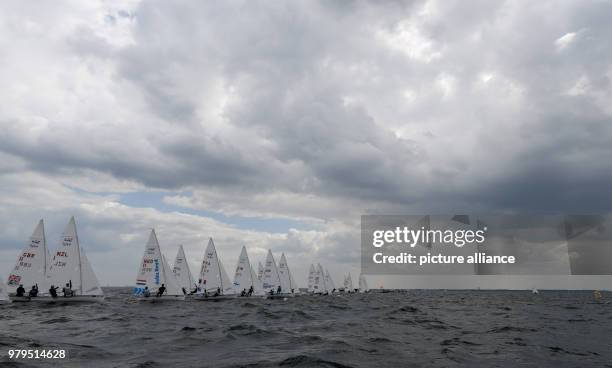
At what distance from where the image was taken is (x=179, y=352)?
18328mm

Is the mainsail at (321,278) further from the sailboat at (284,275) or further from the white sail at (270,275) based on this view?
the white sail at (270,275)

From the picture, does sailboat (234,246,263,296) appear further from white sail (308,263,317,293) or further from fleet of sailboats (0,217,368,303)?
white sail (308,263,317,293)

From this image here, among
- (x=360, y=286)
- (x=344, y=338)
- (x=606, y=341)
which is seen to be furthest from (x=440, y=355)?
(x=360, y=286)

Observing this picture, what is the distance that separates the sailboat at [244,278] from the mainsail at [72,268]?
2765 cm

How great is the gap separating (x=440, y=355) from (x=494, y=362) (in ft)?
6.97

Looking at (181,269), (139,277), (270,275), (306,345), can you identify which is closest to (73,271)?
(139,277)

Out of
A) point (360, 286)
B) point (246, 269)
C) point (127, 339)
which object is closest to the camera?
point (127, 339)

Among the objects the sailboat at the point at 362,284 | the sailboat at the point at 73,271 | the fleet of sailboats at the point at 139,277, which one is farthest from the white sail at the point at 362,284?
the sailboat at the point at 73,271

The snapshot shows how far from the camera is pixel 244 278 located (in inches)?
3071

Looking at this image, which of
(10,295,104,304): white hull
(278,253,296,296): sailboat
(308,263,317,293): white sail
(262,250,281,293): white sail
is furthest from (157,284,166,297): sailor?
(308,263,317,293): white sail

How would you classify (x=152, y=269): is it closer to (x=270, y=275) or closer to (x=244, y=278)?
(x=244, y=278)

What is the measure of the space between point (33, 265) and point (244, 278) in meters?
34.4

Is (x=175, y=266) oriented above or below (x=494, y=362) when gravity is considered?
above

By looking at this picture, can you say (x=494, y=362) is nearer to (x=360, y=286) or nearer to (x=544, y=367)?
(x=544, y=367)
